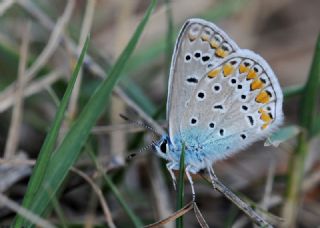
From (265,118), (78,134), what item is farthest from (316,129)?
(78,134)

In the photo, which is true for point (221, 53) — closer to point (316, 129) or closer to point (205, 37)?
point (205, 37)

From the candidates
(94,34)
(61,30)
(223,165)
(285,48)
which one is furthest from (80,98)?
(285,48)

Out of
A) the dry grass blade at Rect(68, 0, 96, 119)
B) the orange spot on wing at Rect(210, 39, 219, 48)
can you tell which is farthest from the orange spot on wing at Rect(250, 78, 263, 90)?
the dry grass blade at Rect(68, 0, 96, 119)

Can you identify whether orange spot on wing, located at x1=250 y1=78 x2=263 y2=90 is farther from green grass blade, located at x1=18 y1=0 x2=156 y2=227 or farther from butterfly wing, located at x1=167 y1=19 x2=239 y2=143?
green grass blade, located at x1=18 y1=0 x2=156 y2=227

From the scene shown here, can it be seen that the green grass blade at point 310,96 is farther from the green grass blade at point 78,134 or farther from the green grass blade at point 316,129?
the green grass blade at point 78,134

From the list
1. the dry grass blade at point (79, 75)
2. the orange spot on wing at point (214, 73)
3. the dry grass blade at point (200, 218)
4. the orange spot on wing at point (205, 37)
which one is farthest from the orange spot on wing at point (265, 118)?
the dry grass blade at point (79, 75)

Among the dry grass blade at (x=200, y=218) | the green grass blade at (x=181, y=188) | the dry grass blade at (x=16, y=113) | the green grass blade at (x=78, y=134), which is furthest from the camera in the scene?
the dry grass blade at (x=16, y=113)
